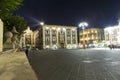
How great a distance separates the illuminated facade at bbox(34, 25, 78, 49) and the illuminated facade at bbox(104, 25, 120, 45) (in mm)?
18836

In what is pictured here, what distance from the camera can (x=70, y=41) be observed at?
314 feet

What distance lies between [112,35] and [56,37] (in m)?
29.2

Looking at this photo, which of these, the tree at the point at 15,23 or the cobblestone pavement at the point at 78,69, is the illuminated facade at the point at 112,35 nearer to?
the tree at the point at 15,23

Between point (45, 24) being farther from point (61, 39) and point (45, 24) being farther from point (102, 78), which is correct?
point (102, 78)

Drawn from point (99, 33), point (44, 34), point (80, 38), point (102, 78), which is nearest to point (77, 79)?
point (102, 78)

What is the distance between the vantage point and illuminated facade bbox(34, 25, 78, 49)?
89250 millimetres

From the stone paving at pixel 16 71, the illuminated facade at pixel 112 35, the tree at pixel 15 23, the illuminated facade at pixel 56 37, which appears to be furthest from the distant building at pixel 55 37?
the stone paving at pixel 16 71

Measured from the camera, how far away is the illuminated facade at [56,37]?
89250 millimetres

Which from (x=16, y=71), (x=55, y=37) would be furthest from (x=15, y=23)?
(x=55, y=37)

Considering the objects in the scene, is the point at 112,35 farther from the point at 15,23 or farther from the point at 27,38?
the point at 15,23

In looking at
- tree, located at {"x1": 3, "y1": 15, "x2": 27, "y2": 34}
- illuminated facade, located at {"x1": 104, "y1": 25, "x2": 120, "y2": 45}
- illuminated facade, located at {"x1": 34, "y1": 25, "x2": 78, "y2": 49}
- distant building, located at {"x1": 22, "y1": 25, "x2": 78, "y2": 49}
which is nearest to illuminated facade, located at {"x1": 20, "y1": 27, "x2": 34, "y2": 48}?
distant building, located at {"x1": 22, "y1": 25, "x2": 78, "y2": 49}

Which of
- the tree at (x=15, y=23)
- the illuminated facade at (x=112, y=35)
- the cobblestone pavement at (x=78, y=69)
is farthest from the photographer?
the illuminated facade at (x=112, y=35)

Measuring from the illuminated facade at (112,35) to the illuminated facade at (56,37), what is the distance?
18836mm

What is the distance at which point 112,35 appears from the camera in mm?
96688
